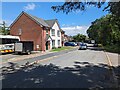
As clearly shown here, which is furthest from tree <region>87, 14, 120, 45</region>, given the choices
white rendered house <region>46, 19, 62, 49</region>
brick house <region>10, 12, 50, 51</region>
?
brick house <region>10, 12, 50, 51</region>

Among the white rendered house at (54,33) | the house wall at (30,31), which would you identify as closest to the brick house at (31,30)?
the house wall at (30,31)

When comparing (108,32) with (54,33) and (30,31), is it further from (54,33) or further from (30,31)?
(30,31)

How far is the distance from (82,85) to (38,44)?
38253mm

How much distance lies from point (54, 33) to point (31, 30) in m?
11.4

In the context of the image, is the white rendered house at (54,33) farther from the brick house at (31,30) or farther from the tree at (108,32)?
the tree at (108,32)

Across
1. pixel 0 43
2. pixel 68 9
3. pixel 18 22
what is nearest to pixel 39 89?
pixel 68 9

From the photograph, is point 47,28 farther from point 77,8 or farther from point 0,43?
point 77,8

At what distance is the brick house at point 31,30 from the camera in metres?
49.1

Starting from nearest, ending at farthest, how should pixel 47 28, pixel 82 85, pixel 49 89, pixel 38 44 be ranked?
pixel 49 89, pixel 82 85, pixel 38 44, pixel 47 28

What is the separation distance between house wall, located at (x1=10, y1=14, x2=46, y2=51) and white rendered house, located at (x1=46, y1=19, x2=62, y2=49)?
7.38 meters

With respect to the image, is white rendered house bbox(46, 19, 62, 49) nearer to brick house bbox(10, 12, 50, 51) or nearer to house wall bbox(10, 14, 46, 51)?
brick house bbox(10, 12, 50, 51)

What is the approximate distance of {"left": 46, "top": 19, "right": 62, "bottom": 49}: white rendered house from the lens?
190 ft

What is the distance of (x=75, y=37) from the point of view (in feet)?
443

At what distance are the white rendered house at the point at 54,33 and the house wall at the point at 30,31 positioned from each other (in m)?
7.38
